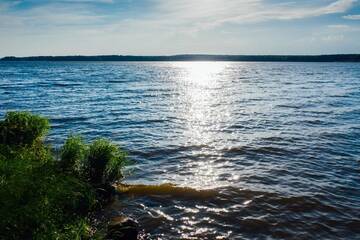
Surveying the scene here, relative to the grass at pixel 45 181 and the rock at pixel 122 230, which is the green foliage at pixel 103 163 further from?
the rock at pixel 122 230

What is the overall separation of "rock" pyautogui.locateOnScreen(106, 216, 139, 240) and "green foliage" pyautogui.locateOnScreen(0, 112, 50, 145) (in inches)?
254

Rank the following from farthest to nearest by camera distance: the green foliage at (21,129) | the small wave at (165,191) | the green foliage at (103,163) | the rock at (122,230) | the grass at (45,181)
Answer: the green foliage at (21,129) → the small wave at (165,191) → the green foliage at (103,163) → the rock at (122,230) → the grass at (45,181)

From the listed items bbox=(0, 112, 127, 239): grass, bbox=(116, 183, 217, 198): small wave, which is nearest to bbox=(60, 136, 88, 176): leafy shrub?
bbox=(0, 112, 127, 239): grass

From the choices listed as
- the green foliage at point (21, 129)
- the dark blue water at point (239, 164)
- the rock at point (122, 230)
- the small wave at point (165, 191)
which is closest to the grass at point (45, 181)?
the green foliage at point (21, 129)

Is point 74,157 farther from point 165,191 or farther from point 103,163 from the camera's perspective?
point 165,191

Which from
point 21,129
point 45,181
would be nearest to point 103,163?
point 45,181

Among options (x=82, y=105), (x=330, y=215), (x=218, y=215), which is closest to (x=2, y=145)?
(x=218, y=215)

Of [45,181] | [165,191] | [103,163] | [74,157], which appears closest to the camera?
[45,181]

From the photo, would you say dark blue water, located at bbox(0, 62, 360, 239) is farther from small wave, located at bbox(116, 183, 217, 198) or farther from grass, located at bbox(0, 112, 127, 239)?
grass, located at bbox(0, 112, 127, 239)

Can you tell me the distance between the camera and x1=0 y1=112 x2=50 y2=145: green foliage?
1452 cm

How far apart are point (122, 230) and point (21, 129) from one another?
7.21m

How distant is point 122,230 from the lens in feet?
32.1

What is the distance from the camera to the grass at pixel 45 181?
916 cm

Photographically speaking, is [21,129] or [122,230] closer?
[122,230]
